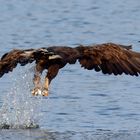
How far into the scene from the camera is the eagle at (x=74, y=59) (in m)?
A: 11.6

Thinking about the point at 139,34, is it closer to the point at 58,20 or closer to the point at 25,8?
the point at 58,20

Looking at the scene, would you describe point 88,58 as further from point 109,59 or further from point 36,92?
point 36,92

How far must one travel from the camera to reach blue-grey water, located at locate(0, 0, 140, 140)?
39.9 feet

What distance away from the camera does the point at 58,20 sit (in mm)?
21281

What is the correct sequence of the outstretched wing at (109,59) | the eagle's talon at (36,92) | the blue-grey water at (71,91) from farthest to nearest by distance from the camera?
the blue-grey water at (71,91)
the outstretched wing at (109,59)
the eagle's talon at (36,92)

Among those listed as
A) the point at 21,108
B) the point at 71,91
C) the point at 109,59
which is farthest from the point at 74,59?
the point at 71,91

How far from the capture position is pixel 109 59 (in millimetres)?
11727

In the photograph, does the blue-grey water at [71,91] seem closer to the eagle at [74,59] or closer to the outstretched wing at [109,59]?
the eagle at [74,59]

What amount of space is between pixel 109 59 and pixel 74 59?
445 mm

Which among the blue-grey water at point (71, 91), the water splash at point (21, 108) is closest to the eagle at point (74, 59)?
the blue-grey water at point (71, 91)

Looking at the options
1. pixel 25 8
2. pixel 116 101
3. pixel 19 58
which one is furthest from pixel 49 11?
pixel 19 58

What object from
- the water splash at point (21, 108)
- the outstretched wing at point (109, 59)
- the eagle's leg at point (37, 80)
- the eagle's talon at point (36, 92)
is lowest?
the water splash at point (21, 108)

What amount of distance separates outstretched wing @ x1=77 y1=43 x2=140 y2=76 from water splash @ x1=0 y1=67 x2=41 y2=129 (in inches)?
36.6

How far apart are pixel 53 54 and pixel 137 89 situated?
2.95 meters
